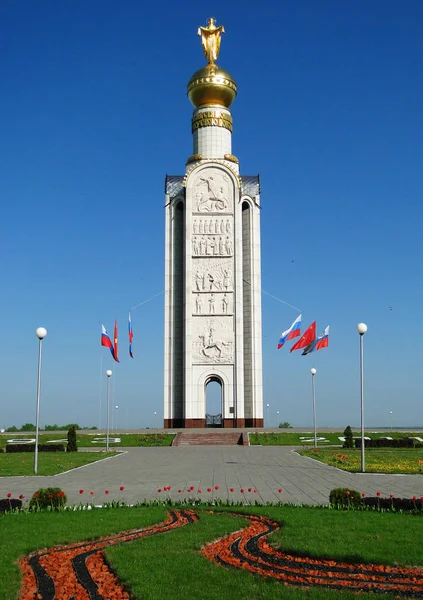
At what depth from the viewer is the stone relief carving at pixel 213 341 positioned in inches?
1848

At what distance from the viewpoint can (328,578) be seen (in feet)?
24.7

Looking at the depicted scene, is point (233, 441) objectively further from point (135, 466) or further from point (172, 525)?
point (172, 525)

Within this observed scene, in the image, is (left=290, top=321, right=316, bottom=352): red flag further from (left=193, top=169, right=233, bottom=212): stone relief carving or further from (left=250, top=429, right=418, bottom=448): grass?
(left=193, top=169, right=233, bottom=212): stone relief carving

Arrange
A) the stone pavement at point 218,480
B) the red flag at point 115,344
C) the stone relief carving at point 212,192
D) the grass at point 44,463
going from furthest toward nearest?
the stone relief carving at point 212,192 → the red flag at point 115,344 → the grass at point 44,463 → the stone pavement at point 218,480

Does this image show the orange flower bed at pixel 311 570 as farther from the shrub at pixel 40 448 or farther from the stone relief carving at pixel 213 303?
the stone relief carving at pixel 213 303

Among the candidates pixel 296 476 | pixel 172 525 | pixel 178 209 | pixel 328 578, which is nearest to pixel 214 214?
pixel 178 209

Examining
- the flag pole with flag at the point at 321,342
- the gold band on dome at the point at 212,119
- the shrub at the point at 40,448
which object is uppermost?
the gold band on dome at the point at 212,119

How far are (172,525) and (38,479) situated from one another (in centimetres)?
977

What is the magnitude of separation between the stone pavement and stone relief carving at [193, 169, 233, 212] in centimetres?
2656

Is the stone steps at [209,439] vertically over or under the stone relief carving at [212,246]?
under

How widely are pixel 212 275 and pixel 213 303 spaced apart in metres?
2.11

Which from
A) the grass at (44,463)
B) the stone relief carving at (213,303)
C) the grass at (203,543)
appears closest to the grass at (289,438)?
the stone relief carving at (213,303)

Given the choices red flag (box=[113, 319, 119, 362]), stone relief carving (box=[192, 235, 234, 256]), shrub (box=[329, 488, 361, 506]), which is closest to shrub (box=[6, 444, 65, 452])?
red flag (box=[113, 319, 119, 362])

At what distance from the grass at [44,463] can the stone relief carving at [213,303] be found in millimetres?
18848
